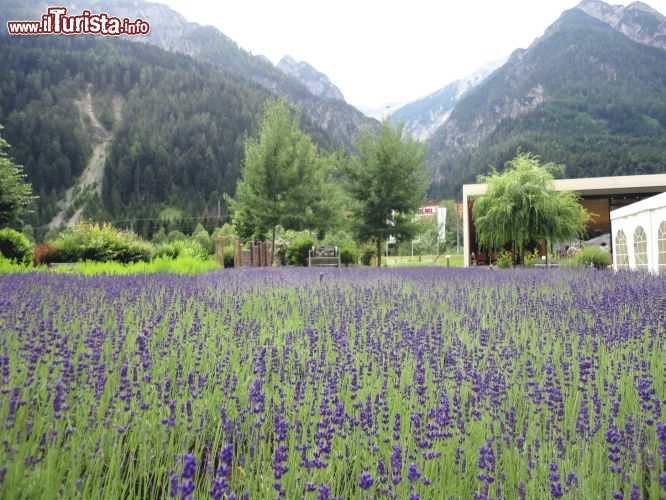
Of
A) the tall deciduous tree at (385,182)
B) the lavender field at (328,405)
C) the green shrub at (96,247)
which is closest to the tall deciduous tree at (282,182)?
the tall deciduous tree at (385,182)

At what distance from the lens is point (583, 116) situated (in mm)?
142125

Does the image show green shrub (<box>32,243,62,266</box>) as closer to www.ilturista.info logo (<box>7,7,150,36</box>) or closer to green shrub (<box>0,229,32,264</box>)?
green shrub (<box>0,229,32,264</box>)

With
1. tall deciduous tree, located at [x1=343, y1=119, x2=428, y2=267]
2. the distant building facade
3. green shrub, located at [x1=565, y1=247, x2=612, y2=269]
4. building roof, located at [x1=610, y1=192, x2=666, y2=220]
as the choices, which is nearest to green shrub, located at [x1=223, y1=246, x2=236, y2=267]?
tall deciduous tree, located at [x1=343, y1=119, x2=428, y2=267]

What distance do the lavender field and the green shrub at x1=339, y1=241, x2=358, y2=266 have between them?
19.3 metres

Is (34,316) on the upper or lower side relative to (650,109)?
lower

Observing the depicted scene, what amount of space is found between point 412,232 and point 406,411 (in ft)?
64.8

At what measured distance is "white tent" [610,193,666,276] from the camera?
42.4 feet

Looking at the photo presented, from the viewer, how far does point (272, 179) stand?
2092 cm

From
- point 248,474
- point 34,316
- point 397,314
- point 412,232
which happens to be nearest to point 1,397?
point 248,474

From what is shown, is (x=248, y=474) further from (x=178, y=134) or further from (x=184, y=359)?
(x=178, y=134)

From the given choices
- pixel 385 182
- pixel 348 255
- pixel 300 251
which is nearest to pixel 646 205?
pixel 385 182

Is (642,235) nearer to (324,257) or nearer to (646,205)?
(646,205)

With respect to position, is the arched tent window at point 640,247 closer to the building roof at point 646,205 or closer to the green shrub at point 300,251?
the building roof at point 646,205

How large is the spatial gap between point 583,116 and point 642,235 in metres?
148
